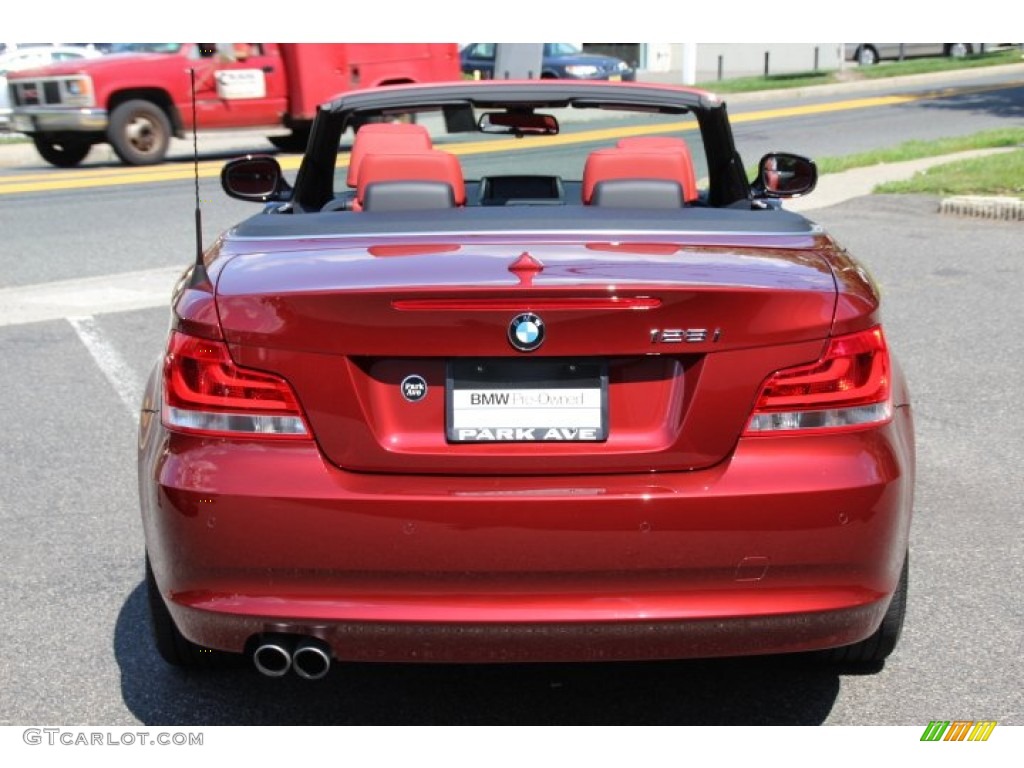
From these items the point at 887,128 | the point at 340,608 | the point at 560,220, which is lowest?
the point at 887,128

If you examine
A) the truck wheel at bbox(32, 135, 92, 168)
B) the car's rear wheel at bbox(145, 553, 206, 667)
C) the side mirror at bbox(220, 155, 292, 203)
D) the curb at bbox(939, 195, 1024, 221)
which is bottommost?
the truck wheel at bbox(32, 135, 92, 168)

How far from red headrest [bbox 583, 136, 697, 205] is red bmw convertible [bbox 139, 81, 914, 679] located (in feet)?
4.49

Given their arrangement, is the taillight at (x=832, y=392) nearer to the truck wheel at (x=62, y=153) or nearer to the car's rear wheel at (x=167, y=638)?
the car's rear wheel at (x=167, y=638)

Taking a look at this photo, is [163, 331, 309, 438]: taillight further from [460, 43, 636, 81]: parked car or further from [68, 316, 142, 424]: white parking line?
[460, 43, 636, 81]: parked car

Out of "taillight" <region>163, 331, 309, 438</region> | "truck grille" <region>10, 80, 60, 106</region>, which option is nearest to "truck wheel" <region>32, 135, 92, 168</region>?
"truck grille" <region>10, 80, 60, 106</region>

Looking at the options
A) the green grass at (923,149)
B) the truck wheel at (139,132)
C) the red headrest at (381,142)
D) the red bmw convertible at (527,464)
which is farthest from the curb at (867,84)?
the red bmw convertible at (527,464)

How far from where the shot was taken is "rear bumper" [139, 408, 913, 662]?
336 cm

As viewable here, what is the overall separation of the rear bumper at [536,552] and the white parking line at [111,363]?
13.0 ft

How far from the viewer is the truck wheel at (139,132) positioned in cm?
2039

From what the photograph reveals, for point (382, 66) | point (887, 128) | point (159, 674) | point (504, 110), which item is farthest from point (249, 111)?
point (159, 674)

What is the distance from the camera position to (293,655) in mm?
3457
